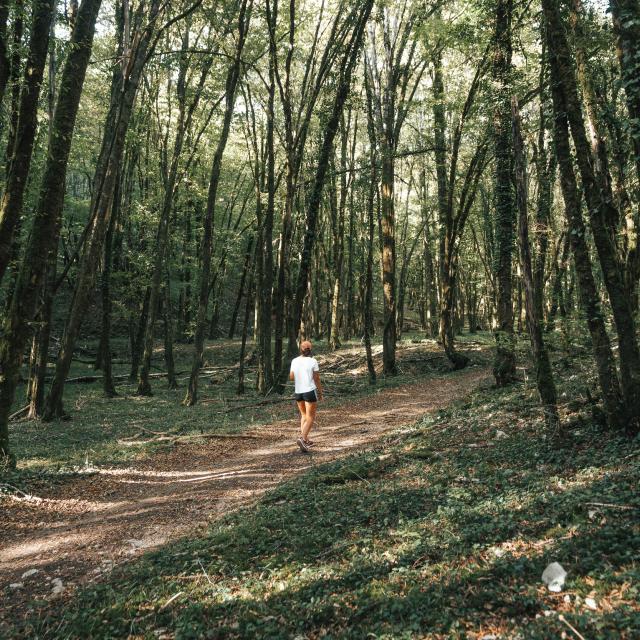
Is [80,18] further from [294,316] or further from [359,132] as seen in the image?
[359,132]

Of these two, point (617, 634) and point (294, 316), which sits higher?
point (294, 316)

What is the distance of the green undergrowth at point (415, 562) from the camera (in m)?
3.52

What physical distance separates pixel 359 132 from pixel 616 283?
29628 millimetres

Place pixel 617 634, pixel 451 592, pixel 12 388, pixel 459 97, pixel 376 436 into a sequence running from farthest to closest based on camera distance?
pixel 459 97
pixel 376 436
pixel 12 388
pixel 451 592
pixel 617 634

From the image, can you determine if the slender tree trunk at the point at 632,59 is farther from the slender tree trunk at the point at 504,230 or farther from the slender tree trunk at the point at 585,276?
the slender tree trunk at the point at 504,230

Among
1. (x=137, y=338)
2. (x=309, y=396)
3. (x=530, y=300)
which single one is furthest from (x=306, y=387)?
(x=137, y=338)

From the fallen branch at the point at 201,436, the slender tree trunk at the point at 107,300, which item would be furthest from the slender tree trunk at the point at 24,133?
the slender tree trunk at the point at 107,300

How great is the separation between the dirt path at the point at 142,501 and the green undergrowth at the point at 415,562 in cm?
67

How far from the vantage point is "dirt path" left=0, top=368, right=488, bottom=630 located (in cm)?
577

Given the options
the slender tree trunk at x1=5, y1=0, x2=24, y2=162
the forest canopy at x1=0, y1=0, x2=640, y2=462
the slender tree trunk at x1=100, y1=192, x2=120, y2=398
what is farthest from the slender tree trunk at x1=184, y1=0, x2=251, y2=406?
the slender tree trunk at x1=5, y1=0, x2=24, y2=162

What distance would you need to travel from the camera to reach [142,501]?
7.96 metres

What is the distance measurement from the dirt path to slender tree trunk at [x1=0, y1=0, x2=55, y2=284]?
411cm

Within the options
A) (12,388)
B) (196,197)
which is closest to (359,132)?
(196,197)

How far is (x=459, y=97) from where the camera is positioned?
21.2 metres
